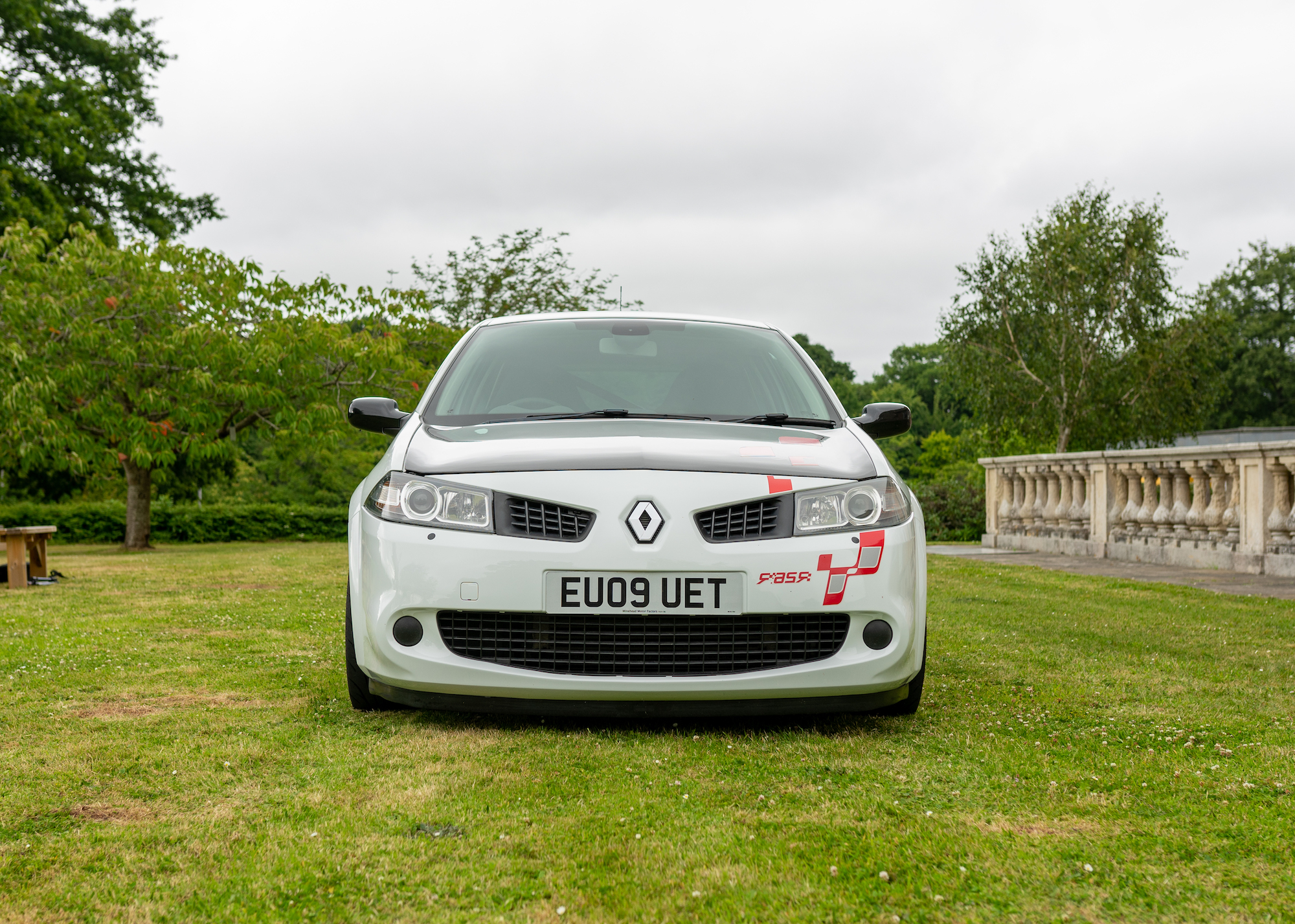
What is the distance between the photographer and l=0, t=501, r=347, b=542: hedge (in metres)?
→ 25.5

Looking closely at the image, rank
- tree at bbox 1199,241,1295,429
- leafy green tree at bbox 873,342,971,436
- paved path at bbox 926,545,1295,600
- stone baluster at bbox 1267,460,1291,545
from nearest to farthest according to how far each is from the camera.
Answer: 1. paved path at bbox 926,545,1295,600
2. stone baluster at bbox 1267,460,1291,545
3. tree at bbox 1199,241,1295,429
4. leafy green tree at bbox 873,342,971,436

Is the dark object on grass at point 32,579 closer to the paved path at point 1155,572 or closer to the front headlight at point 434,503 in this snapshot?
the front headlight at point 434,503

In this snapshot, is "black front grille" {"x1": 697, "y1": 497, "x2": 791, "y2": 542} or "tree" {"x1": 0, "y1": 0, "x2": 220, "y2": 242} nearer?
"black front grille" {"x1": 697, "y1": 497, "x2": 791, "y2": 542}

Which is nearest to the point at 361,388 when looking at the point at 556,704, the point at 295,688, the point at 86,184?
the point at 86,184

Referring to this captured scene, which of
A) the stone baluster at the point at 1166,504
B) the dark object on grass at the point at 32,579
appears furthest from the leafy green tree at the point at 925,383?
the dark object on grass at the point at 32,579

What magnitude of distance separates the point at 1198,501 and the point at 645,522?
950 centimetres

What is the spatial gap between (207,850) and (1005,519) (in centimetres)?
1476

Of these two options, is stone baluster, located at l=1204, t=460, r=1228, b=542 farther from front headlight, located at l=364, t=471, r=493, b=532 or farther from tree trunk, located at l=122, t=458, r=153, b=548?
tree trunk, located at l=122, t=458, r=153, b=548

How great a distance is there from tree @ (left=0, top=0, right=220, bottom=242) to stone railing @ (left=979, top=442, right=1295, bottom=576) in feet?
75.5

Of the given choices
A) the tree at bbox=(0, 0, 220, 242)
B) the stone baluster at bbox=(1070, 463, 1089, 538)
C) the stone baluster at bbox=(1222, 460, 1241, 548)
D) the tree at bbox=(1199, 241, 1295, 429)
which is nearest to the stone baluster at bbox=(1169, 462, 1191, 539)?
the stone baluster at bbox=(1222, 460, 1241, 548)

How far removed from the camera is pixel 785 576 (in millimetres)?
3586

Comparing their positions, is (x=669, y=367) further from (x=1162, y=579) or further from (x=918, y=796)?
(x=1162, y=579)

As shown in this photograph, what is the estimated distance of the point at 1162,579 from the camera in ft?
32.7

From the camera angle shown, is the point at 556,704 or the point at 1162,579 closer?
the point at 556,704
